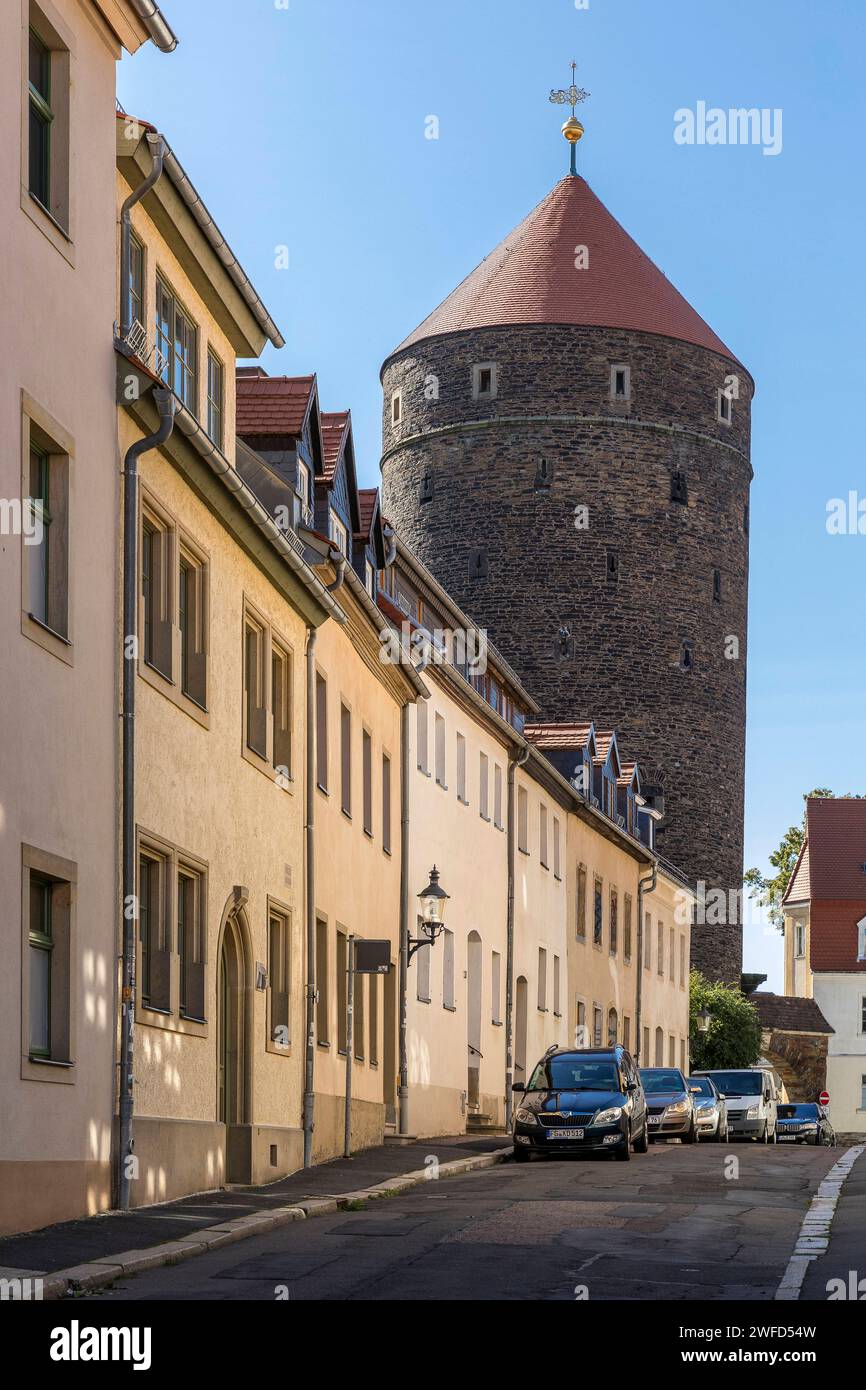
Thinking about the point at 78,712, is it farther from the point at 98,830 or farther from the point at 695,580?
the point at 695,580

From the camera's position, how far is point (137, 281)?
18.9m

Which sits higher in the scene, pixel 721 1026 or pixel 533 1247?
pixel 533 1247

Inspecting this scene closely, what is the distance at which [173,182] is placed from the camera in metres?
18.9

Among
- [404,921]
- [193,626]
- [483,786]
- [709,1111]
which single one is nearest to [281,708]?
[193,626]

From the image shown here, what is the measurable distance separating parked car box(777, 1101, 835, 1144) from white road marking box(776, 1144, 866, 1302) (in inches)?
966

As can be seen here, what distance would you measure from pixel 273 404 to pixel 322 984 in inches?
261

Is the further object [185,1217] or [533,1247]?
[185,1217]

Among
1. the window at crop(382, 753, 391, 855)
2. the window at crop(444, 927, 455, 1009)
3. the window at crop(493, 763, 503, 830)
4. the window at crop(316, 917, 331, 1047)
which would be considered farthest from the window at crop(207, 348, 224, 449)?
the window at crop(493, 763, 503, 830)

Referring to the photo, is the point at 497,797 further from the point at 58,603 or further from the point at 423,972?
the point at 58,603

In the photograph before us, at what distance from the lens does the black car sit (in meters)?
28.4

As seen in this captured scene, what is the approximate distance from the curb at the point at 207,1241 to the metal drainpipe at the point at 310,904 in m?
1.29

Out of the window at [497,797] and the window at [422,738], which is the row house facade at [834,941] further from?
the window at [422,738]

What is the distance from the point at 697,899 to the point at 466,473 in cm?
1430

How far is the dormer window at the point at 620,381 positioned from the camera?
67.8 meters
